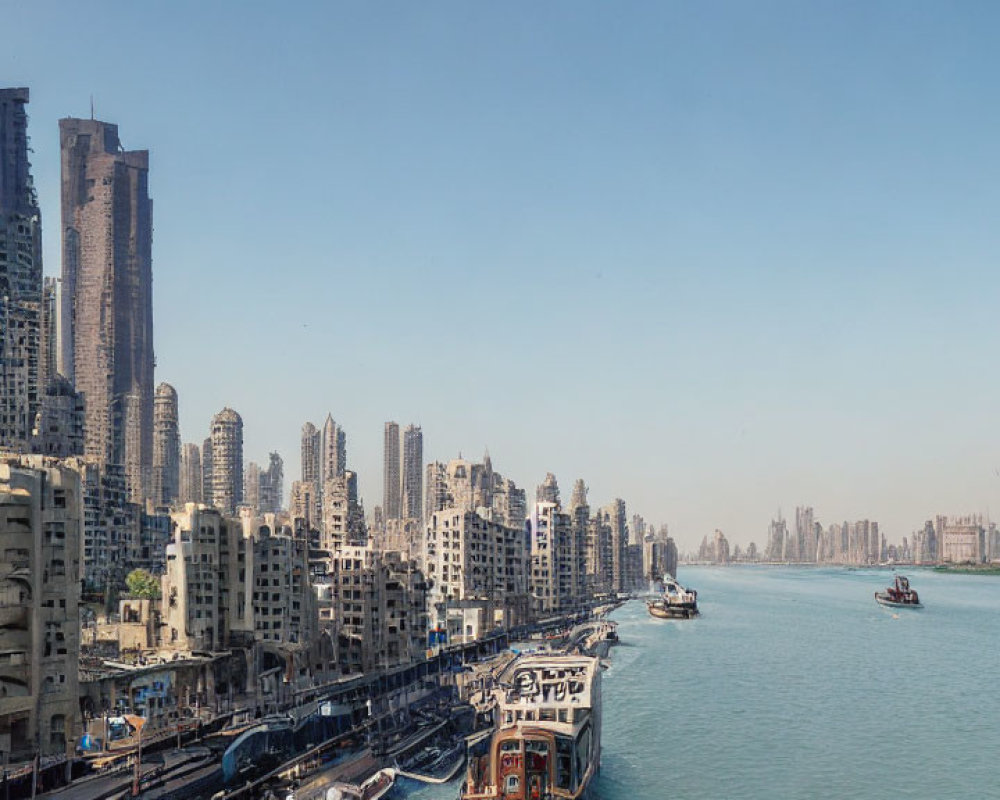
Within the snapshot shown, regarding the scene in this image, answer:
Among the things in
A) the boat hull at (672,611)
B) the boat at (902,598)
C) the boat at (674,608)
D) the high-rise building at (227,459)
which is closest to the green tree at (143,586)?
the boat hull at (672,611)

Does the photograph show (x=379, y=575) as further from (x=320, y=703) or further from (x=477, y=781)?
(x=477, y=781)

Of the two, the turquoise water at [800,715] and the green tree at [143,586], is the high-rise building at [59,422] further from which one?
the turquoise water at [800,715]

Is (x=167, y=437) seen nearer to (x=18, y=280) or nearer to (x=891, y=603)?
(x=18, y=280)

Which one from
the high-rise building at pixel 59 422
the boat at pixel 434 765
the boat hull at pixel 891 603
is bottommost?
the boat hull at pixel 891 603

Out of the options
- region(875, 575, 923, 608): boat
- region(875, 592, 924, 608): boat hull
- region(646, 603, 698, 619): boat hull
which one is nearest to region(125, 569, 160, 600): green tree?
region(646, 603, 698, 619): boat hull

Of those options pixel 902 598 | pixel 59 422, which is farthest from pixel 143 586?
pixel 902 598

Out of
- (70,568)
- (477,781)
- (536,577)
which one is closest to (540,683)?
(477,781)

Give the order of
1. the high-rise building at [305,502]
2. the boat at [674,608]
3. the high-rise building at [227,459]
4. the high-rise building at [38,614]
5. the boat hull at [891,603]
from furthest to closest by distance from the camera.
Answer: the high-rise building at [227,459] < the boat hull at [891,603] < the high-rise building at [305,502] < the boat at [674,608] < the high-rise building at [38,614]
